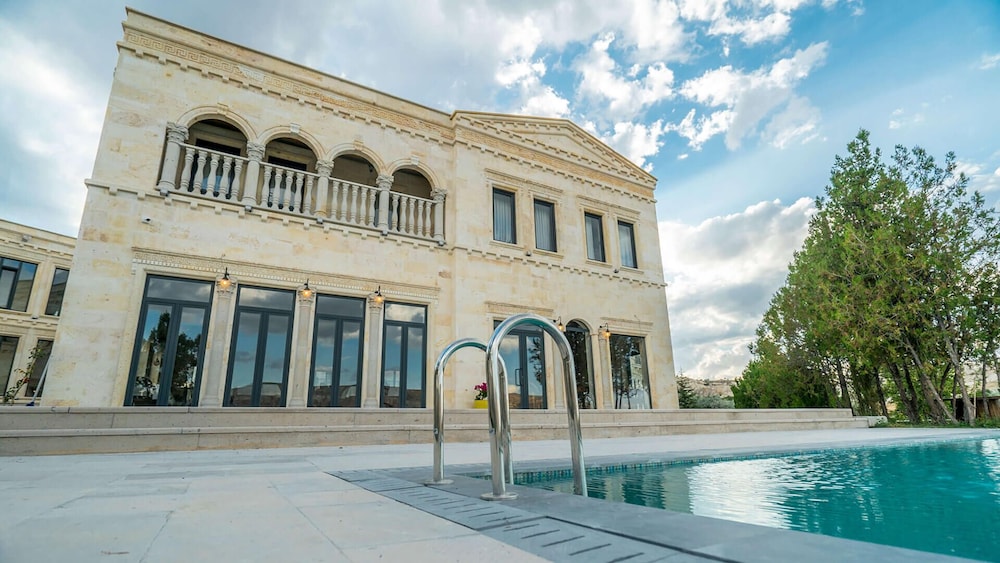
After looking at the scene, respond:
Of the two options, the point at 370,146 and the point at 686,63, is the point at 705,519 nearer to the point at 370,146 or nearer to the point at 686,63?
the point at 370,146

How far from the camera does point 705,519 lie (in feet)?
5.49

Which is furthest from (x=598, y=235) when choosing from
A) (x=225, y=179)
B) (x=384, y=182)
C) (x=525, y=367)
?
(x=225, y=179)

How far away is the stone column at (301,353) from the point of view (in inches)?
361

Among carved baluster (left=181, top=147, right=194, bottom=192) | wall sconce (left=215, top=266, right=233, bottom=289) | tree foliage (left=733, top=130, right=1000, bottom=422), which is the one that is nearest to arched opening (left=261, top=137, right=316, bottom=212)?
carved baluster (left=181, top=147, right=194, bottom=192)

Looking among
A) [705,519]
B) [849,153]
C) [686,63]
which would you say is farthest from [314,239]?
[849,153]

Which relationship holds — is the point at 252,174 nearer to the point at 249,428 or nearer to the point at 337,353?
the point at 337,353

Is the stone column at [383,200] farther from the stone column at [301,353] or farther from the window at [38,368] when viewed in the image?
the window at [38,368]

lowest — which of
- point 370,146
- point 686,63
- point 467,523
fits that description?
point 467,523

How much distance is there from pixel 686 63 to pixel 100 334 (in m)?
15.8

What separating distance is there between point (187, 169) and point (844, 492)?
11.3 m

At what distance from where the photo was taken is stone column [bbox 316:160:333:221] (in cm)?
1030

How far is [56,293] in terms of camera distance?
63.5 feet

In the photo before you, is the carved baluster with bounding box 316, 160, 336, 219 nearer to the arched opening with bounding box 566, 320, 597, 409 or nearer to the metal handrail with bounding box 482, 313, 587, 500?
the arched opening with bounding box 566, 320, 597, 409

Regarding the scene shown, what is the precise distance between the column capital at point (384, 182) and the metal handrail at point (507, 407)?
934cm
